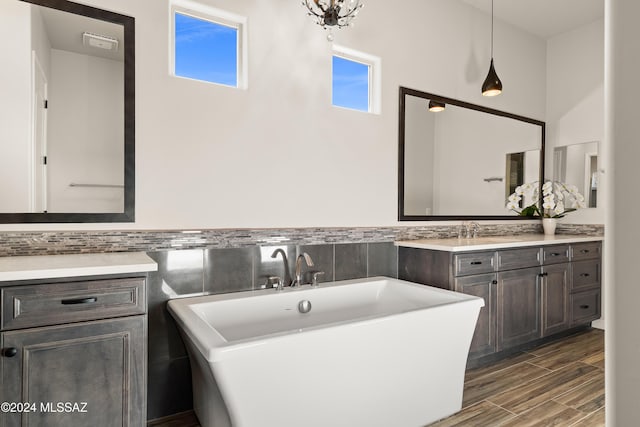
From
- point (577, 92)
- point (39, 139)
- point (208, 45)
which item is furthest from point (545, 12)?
point (39, 139)

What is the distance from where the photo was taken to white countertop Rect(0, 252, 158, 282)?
5.09ft

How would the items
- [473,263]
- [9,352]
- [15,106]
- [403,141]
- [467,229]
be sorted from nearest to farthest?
[9,352], [15,106], [473,263], [403,141], [467,229]

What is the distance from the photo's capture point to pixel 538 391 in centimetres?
261

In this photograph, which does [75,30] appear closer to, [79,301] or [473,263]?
[79,301]

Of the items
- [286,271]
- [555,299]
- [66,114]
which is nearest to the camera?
[66,114]

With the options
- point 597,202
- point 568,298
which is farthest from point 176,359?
point 597,202

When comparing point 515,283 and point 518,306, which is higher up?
point 515,283

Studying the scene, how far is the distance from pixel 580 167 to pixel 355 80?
2.72m

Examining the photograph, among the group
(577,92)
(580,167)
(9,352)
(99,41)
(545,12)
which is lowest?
(9,352)

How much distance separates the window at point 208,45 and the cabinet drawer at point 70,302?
54.9 inches

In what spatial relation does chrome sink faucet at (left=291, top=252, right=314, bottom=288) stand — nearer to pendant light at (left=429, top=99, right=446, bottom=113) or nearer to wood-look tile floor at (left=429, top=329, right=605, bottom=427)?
wood-look tile floor at (left=429, top=329, right=605, bottom=427)

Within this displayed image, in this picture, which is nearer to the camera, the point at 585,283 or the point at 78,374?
the point at 78,374

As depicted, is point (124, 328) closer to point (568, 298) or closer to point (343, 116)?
point (343, 116)
